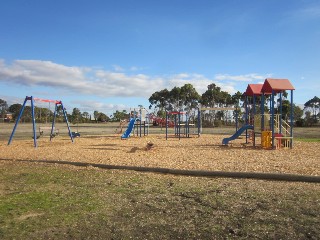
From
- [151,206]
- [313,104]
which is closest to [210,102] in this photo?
[313,104]

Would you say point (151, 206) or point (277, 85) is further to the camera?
point (277, 85)

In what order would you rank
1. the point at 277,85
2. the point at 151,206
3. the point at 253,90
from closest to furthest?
the point at 151,206
the point at 277,85
the point at 253,90

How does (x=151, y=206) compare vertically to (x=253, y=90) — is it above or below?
below

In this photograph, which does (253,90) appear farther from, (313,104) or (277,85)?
(313,104)

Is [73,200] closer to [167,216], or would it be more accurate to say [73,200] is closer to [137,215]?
[137,215]

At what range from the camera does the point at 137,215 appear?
509 cm

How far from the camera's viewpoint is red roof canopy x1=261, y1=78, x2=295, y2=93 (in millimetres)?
16141

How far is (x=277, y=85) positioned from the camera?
1636 centimetres

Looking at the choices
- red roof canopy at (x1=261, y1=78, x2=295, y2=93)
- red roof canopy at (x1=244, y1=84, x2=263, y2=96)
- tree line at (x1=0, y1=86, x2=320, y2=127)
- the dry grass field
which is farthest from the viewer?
tree line at (x1=0, y1=86, x2=320, y2=127)

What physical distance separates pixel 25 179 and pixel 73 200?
265 cm

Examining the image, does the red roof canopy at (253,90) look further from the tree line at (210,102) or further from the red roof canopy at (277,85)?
the tree line at (210,102)

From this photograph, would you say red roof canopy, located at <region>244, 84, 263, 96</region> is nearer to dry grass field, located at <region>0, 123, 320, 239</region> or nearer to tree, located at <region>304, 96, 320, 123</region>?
dry grass field, located at <region>0, 123, 320, 239</region>

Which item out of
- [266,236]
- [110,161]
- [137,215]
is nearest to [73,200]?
[137,215]

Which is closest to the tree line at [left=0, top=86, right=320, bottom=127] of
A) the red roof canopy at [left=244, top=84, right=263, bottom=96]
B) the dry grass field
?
the red roof canopy at [left=244, top=84, right=263, bottom=96]
